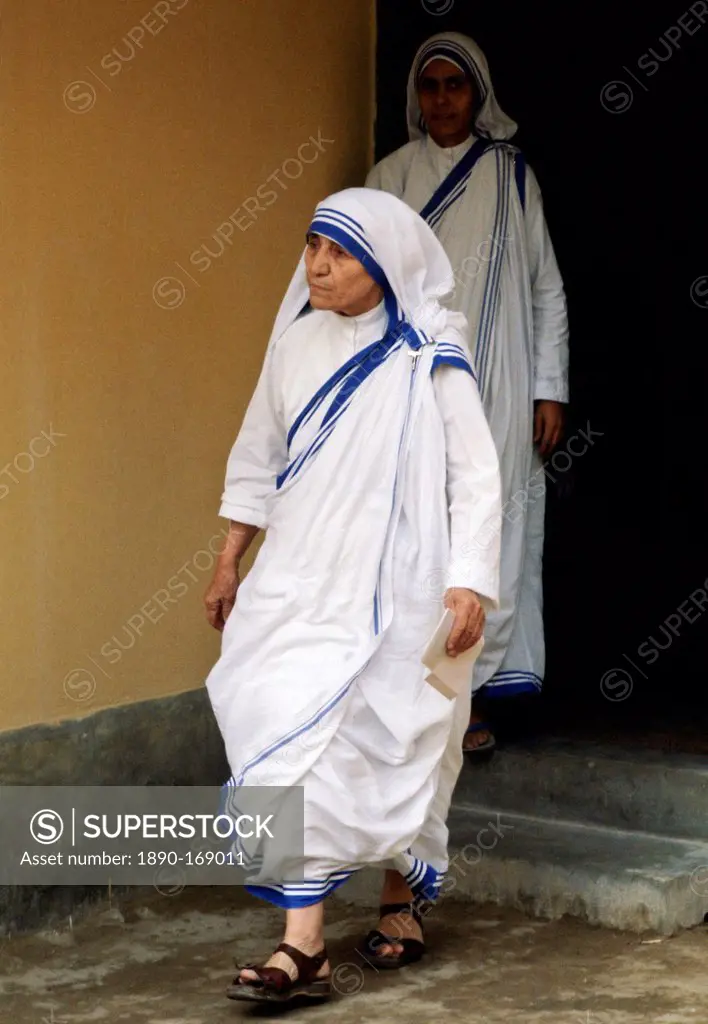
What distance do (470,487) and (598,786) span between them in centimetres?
153

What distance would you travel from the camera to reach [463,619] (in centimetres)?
451

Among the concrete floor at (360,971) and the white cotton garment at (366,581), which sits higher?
the white cotton garment at (366,581)

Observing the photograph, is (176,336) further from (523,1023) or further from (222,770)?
(523,1023)

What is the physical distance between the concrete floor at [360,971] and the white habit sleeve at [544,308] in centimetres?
178

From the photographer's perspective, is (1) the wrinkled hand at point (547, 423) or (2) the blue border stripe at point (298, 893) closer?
(2) the blue border stripe at point (298, 893)

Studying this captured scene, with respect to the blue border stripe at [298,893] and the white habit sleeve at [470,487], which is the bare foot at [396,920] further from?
the white habit sleeve at [470,487]

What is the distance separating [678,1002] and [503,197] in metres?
2.74

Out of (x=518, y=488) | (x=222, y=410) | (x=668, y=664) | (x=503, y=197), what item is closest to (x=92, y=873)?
(x=222, y=410)

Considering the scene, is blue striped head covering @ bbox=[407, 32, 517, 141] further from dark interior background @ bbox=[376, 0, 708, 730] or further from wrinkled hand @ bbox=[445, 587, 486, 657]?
wrinkled hand @ bbox=[445, 587, 486, 657]

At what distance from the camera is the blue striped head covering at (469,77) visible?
5.86 metres

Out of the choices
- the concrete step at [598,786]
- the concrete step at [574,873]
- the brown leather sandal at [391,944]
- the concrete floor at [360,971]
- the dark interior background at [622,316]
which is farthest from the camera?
the dark interior background at [622,316]

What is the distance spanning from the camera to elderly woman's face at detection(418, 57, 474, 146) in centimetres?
590

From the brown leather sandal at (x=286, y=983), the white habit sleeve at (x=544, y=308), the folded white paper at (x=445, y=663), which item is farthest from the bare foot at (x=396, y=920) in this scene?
the white habit sleeve at (x=544, y=308)

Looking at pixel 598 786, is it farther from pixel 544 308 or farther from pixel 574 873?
pixel 544 308
